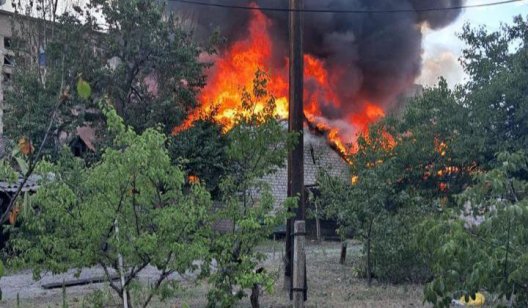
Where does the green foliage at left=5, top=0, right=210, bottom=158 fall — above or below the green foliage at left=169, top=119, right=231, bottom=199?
above

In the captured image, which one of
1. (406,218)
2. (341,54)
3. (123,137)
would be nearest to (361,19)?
(341,54)

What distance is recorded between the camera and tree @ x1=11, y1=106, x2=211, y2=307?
658 centimetres

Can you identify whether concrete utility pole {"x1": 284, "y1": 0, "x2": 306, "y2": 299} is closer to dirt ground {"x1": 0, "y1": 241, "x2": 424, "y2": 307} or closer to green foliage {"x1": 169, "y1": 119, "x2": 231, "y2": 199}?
dirt ground {"x1": 0, "y1": 241, "x2": 424, "y2": 307}

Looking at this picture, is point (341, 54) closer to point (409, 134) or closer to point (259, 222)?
point (409, 134)

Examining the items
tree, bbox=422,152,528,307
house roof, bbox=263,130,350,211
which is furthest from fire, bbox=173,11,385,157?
tree, bbox=422,152,528,307

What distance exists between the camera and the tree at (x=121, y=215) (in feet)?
21.6

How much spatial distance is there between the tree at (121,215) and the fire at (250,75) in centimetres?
1239

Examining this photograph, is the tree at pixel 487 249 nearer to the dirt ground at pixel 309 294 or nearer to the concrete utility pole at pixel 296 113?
the dirt ground at pixel 309 294

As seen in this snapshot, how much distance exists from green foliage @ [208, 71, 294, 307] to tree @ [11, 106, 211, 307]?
62 centimetres

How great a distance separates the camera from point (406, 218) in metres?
11.6

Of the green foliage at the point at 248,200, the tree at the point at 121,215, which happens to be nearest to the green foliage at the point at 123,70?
the green foliage at the point at 248,200

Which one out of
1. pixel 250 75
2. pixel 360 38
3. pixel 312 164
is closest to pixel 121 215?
pixel 250 75

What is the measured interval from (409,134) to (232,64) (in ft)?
23.7

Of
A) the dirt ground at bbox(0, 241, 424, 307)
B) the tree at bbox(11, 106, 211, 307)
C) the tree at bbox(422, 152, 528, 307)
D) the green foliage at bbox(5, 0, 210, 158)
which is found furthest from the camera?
the green foliage at bbox(5, 0, 210, 158)
